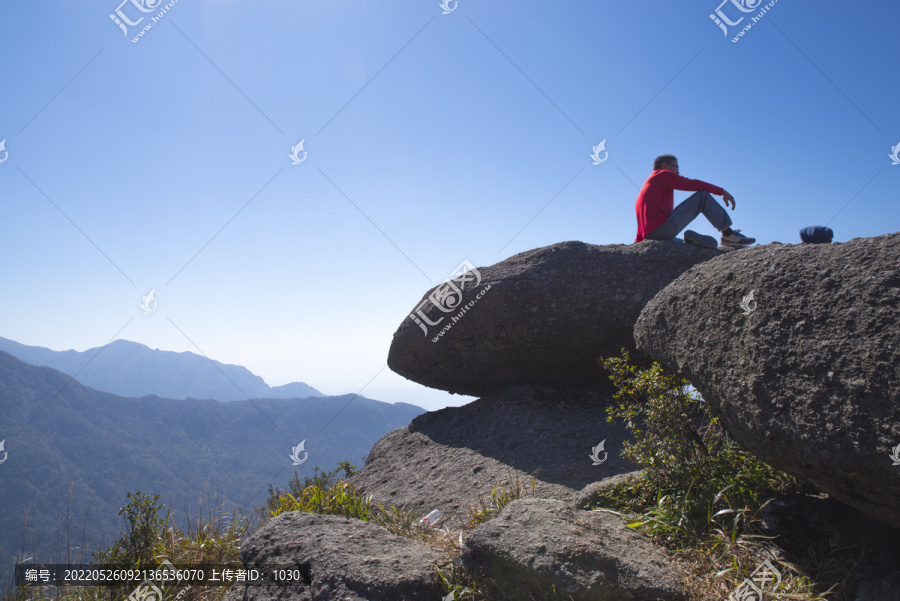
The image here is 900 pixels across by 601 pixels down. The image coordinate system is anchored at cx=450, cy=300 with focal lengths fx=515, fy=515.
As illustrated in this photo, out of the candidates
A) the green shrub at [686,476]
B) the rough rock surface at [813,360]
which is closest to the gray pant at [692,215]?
the green shrub at [686,476]

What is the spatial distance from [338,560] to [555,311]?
15.6ft

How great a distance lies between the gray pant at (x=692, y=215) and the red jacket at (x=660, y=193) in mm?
95

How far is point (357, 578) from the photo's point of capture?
4.17 meters

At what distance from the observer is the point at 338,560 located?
14.4 feet

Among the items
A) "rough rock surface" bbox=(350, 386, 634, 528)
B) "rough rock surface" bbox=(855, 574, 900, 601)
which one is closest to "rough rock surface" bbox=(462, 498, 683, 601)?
"rough rock surface" bbox=(855, 574, 900, 601)

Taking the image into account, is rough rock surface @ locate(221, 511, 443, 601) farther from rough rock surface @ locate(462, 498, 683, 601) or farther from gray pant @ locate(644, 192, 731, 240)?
gray pant @ locate(644, 192, 731, 240)

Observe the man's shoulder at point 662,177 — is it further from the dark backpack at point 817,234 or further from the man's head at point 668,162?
the dark backpack at point 817,234

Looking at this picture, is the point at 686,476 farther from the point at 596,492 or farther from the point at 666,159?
the point at 666,159

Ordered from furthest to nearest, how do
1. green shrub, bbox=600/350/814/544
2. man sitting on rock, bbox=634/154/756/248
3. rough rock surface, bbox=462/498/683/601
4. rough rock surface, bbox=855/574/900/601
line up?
man sitting on rock, bbox=634/154/756/248
green shrub, bbox=600/350/814/544
rough rock surface, bbox=462/498/683/601
rough rock surface, bbox=855/574/900/601

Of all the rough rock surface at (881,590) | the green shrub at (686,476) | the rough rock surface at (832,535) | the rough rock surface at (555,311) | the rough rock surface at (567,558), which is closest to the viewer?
the rough rock surface at (881,590)

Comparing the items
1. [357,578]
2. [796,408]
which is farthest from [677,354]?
[357,578]

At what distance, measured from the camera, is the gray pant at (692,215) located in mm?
8133

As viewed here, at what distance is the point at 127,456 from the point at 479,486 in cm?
20376

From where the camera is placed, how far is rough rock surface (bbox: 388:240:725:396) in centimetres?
777
